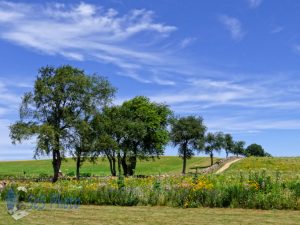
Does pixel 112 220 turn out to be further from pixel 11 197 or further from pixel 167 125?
pixel 167 125

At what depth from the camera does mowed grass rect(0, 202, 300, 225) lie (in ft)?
38.3

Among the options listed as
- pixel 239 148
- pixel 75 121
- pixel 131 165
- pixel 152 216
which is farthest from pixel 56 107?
pixel 239 148

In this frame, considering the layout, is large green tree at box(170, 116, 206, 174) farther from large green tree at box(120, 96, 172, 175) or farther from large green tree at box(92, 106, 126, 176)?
large green tree at box(92, 106, 126, 176)

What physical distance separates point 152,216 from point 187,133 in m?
65.2

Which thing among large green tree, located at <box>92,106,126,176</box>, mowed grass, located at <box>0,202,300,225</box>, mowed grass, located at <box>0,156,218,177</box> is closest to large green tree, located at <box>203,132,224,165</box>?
mowed grass, located at <box>0,156,218,177</box>

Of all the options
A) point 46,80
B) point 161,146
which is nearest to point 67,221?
point 46,80

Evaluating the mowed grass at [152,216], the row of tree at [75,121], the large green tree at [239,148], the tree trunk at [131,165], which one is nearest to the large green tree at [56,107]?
the row of tree at [75,121]

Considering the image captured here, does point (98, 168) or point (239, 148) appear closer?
point (98, 168)

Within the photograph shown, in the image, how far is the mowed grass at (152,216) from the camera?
11.7m

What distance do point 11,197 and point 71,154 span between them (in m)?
32.4

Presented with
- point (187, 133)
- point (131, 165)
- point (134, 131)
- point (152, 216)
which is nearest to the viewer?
point (152, 216)

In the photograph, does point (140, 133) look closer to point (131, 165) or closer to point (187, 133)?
point (131, 165)

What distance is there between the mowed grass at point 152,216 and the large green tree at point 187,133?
62.7 metres

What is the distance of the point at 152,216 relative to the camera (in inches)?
507
